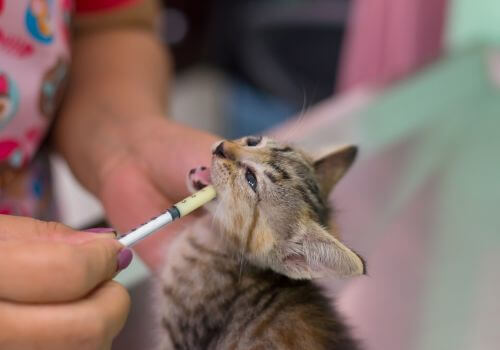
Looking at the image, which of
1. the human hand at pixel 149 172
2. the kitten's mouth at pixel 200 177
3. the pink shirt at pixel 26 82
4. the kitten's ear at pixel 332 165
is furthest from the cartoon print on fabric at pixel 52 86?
the kitten's ear at pixel 332 165

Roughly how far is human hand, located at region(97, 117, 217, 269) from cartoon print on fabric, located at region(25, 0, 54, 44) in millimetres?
159

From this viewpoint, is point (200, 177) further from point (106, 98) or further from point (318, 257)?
point (106, 98)

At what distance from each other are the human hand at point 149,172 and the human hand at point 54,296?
209 millimetres

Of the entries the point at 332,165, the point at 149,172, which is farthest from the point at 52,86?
the point at 332,165

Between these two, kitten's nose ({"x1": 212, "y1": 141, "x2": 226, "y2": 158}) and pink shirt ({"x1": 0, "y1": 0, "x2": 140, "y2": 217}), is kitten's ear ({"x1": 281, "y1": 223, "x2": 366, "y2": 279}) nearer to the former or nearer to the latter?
kitten's nose ({"x1": 212, "y1": 141, "x2": 226, "y2": 158})

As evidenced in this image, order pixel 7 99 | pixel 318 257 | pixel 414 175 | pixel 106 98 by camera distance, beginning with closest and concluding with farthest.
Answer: pixel 318 257
pixel 7 99
pixel 106 98
pixel 414 175

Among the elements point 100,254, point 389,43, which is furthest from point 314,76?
point 100,254

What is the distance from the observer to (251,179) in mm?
713

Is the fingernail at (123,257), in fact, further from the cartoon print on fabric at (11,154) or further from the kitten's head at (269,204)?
the cartoon print on fabric at (11,154)

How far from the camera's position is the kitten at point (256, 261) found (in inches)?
25.2

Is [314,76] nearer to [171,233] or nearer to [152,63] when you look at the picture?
[152,63]

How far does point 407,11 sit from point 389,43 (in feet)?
0.31

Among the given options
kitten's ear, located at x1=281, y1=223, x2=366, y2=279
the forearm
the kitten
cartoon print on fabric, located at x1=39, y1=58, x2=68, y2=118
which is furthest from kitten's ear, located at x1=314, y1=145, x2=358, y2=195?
cartoon print on fabric, located at x1=39, y1=58, x2=68, y2=118

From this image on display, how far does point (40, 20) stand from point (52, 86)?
0.09m
